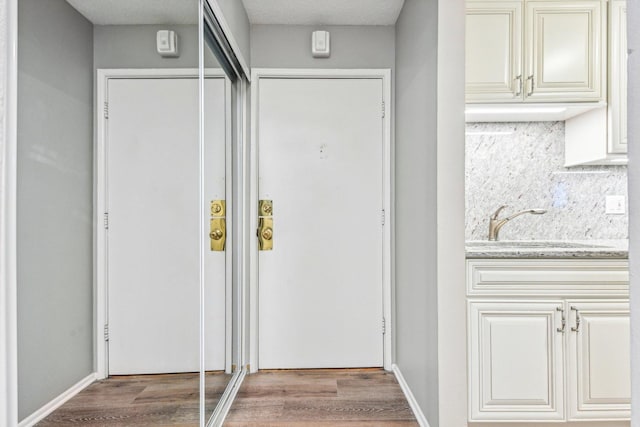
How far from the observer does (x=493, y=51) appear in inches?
85.5

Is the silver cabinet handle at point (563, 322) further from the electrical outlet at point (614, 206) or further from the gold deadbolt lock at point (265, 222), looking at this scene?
the gold deadbolt lock at point (265, 222)

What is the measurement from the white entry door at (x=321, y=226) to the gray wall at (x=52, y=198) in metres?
1.92

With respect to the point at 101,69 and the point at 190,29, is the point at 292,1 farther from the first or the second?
the point at 101,69

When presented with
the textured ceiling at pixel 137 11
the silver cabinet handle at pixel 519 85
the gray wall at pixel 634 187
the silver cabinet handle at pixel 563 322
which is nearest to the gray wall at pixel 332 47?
the silver cabinet handle at pixel 519 85

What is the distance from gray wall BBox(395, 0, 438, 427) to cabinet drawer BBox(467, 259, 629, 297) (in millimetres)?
263

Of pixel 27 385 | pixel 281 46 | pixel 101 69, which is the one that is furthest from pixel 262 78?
pixel 27 385

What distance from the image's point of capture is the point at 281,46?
2.84 meters

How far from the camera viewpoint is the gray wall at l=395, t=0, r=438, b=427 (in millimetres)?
1888

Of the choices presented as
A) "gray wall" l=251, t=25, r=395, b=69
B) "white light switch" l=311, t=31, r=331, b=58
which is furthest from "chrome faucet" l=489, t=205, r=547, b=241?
"white light switch" l=311, t=31, r=331, b=58

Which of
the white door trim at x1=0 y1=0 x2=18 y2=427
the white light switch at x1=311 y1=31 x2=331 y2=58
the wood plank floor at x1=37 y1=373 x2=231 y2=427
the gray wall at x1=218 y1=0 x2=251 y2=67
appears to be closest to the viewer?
the white door trim at x1=0 y1=0 x2=18 y2=427

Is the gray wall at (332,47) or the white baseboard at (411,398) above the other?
the gray wall at (332,47)

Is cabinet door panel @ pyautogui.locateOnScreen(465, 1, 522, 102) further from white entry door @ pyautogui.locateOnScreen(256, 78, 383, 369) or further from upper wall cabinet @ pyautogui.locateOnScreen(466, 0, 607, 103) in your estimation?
white entry door @ pyautogui.locateOnScreen(256, 78, 383, 369)

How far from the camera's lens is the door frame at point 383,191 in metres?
2.81

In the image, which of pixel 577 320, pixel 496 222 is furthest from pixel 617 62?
pixel 577 320
